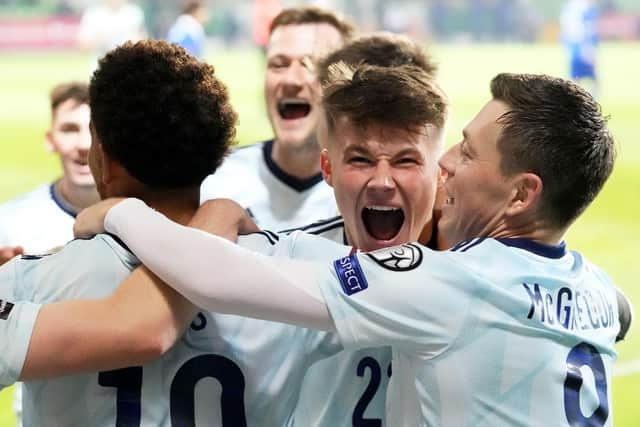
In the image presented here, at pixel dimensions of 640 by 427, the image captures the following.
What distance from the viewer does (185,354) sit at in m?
2.61

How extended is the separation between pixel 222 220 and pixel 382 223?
108cm

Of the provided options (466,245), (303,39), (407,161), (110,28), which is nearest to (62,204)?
(303,39)

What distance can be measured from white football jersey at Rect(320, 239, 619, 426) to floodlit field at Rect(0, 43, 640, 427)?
Answer: 0.90 m

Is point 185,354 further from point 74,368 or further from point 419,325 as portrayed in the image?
point 419,325

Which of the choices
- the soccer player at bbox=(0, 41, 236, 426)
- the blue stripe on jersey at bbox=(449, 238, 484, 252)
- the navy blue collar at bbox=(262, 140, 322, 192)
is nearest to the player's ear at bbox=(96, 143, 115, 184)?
the soccer player at bbox=(0, 41, 236, 426)

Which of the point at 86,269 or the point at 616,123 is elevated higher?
the point at 86,269

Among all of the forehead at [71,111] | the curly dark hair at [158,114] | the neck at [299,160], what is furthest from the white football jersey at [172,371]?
the forehead at [71,111]

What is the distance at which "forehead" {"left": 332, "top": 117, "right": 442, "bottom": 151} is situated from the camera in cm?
332

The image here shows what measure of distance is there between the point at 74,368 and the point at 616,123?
18.1 m

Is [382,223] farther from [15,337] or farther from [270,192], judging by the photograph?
[270,192]

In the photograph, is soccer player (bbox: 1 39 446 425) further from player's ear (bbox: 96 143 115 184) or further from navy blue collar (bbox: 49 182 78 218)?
navy blue collar (bbox: 49 182 78 218)

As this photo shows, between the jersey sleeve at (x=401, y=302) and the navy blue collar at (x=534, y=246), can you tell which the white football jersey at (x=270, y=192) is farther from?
the jersey sleeve at (x=401, y=302)

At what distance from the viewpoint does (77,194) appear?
5.50 m

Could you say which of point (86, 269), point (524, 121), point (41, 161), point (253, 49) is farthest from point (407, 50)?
point (253, 49)
